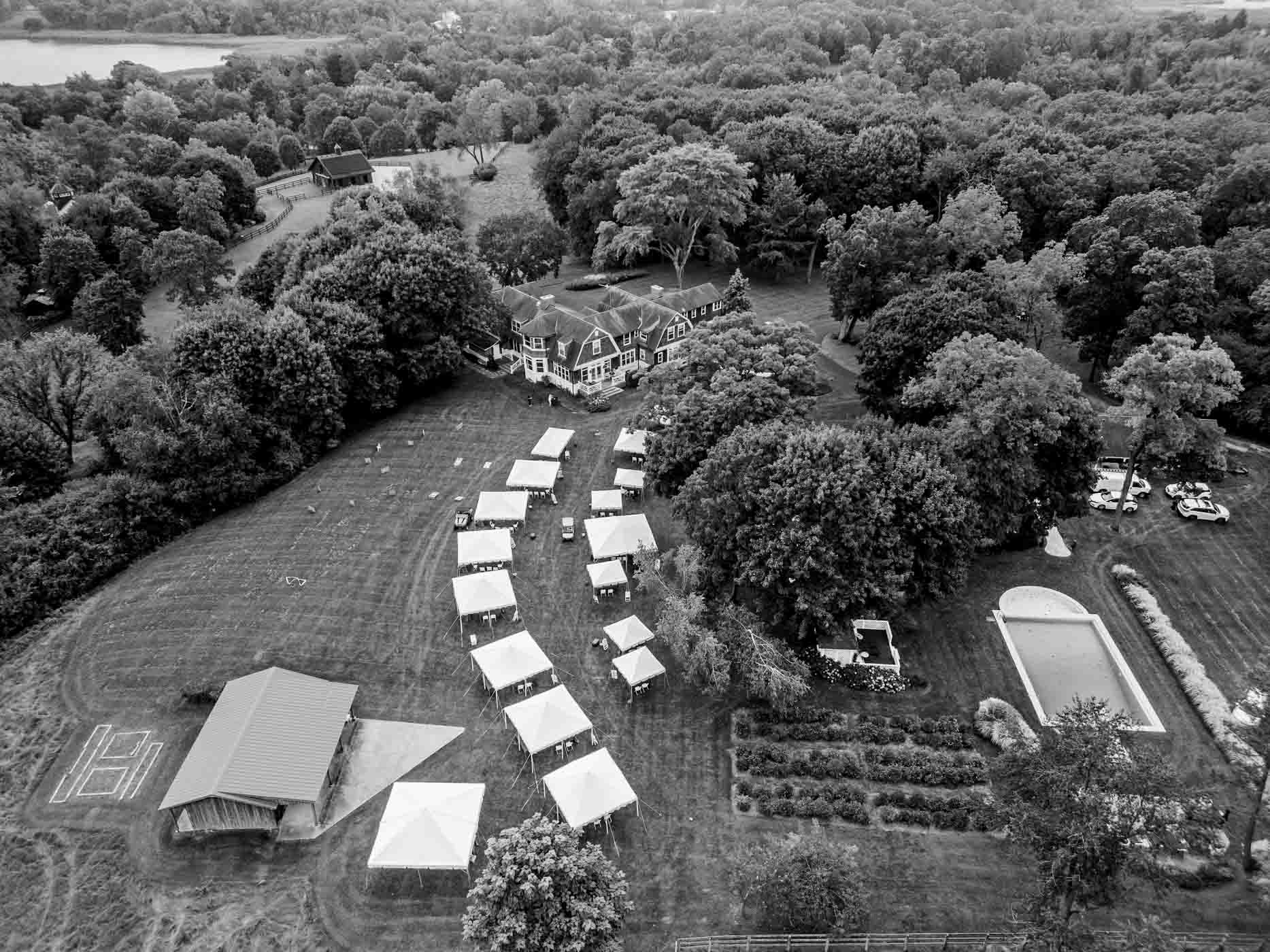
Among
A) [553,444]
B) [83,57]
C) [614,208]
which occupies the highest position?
[83,57]

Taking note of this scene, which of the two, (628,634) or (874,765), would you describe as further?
(628,634)

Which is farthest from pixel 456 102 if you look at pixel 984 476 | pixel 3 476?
pixel 984 476

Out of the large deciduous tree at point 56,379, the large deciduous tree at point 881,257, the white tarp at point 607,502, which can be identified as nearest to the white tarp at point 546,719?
the white tarp at point 607,502

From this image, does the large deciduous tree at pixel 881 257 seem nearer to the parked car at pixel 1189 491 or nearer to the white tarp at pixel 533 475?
the parked car at pixel 1189 491

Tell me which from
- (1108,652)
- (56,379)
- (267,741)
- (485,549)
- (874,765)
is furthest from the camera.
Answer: (56,379)

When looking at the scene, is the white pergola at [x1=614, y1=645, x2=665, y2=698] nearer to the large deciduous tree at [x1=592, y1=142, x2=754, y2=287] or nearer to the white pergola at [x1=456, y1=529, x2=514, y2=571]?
the white pergola at [x1=456, y1=529, x2=514, y2=571]

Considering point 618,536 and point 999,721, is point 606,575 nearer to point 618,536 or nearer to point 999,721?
point 618,536

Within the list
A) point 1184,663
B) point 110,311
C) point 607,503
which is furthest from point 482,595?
point 110,311

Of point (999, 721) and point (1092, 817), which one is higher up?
point (1092, 817)
